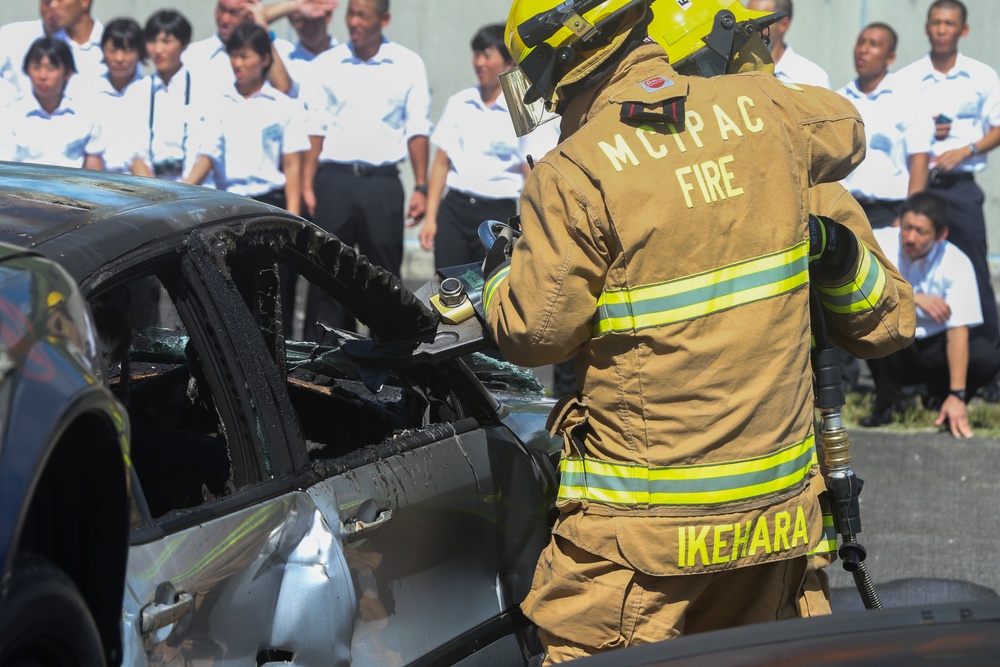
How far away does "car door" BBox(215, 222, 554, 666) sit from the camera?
2641mm

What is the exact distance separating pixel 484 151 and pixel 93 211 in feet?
16.9

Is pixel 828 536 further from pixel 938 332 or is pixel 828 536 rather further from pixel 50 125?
pixel 50 125

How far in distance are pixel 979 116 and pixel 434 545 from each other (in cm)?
568

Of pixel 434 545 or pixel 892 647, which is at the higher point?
pixel 892 647

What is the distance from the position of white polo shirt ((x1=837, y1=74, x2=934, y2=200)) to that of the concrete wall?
3086 millimetres

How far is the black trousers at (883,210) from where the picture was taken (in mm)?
7301

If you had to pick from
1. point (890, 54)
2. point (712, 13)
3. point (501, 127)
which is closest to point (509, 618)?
point (712, 13)

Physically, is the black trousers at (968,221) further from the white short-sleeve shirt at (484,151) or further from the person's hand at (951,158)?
the white short-sleeve shirt at (484,151)

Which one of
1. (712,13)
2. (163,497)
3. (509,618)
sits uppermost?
(712,13)

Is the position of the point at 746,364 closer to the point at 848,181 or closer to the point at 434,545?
the point at 434,545

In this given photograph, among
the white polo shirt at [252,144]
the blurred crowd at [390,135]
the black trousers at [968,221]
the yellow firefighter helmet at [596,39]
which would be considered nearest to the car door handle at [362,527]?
the yellow firefighter helmet at [596,39]

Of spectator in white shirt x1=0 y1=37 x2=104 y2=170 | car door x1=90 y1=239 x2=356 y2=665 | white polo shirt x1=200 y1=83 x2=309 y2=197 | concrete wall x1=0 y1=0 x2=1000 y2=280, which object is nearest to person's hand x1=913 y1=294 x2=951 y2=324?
white polo shirt x1=200 y1=83 x2=309 y2=197

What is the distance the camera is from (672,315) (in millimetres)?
2525

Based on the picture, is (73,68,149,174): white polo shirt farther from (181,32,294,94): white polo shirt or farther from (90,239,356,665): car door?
(90,239,356,665): car door
